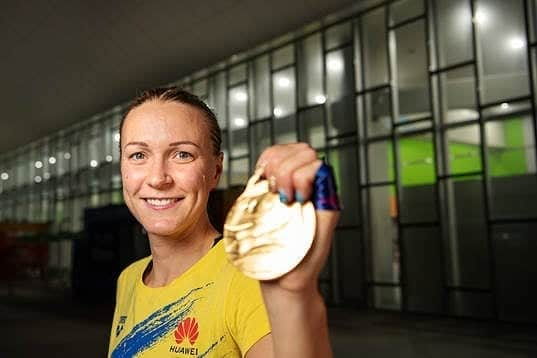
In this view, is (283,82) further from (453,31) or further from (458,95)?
(458,95)

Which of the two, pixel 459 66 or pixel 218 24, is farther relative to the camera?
pixel 218 24

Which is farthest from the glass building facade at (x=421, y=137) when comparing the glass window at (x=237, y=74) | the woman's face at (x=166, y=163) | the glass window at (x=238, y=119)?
the woman's face at (x=166, y=163)

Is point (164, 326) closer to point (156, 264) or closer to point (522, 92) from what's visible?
point (156, 264)

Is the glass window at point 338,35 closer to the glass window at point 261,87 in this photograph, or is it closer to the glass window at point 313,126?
the glass window at point 313,126

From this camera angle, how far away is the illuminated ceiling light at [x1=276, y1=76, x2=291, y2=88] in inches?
456

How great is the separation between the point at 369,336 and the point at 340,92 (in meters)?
5.51

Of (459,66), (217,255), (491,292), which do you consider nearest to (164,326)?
(217,255)

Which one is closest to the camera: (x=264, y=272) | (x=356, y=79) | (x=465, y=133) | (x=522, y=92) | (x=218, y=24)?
(x=264, y=272)

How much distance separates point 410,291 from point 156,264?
832cm

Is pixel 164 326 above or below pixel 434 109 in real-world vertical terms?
below

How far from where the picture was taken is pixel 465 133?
26.9 ft

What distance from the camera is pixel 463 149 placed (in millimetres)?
8219

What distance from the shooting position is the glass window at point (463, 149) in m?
8.06

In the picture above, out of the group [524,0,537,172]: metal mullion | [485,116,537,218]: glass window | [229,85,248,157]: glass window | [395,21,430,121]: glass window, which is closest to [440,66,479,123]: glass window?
[395,21,430,121]: glass window
